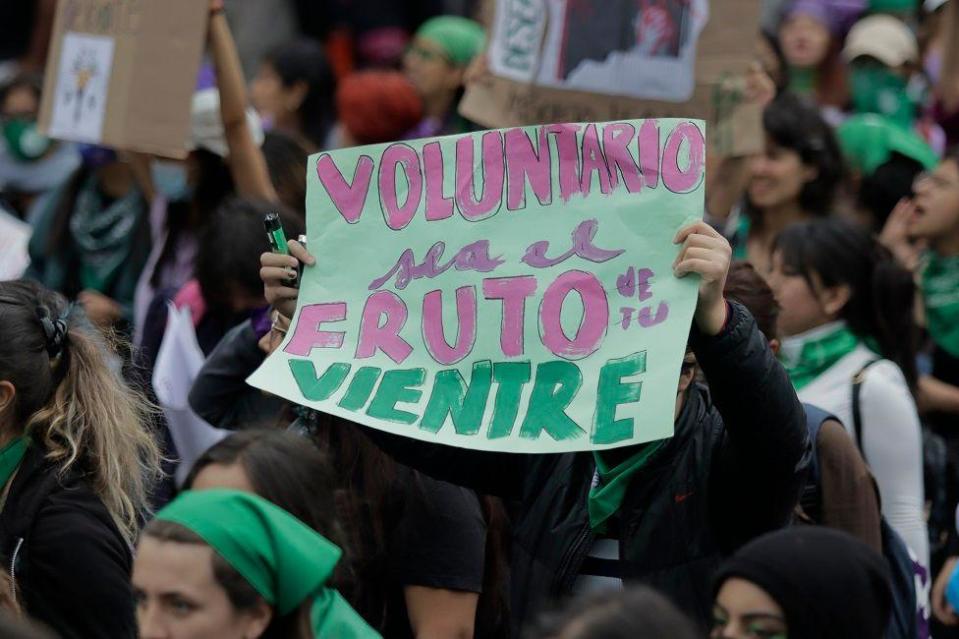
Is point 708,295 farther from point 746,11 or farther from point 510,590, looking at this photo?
point 746,11

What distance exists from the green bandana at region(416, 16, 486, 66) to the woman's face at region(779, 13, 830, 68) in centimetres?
146

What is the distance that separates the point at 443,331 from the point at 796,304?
1.81 metres

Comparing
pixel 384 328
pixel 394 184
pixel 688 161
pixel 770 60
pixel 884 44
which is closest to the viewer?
pixel 688 161

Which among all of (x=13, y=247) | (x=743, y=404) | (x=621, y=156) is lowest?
(x=13, y=247)

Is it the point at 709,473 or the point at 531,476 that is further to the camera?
the point at 531,476

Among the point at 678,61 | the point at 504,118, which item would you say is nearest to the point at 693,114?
the point at 678,61

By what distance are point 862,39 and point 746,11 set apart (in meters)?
2.54

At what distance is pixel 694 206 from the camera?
321 centimetres

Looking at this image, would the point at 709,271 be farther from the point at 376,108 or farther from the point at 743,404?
the point at 376,108

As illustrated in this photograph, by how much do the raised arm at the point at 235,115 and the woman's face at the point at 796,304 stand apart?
162 centimetres

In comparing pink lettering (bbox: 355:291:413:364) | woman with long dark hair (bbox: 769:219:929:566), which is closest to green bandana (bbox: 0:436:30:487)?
pink lettering (bbox: 355:291:413:364)

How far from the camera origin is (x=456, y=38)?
849 centimetres

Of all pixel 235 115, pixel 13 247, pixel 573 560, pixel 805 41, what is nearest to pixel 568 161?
pixel 573 560

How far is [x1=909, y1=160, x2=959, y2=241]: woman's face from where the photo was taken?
590 cm
